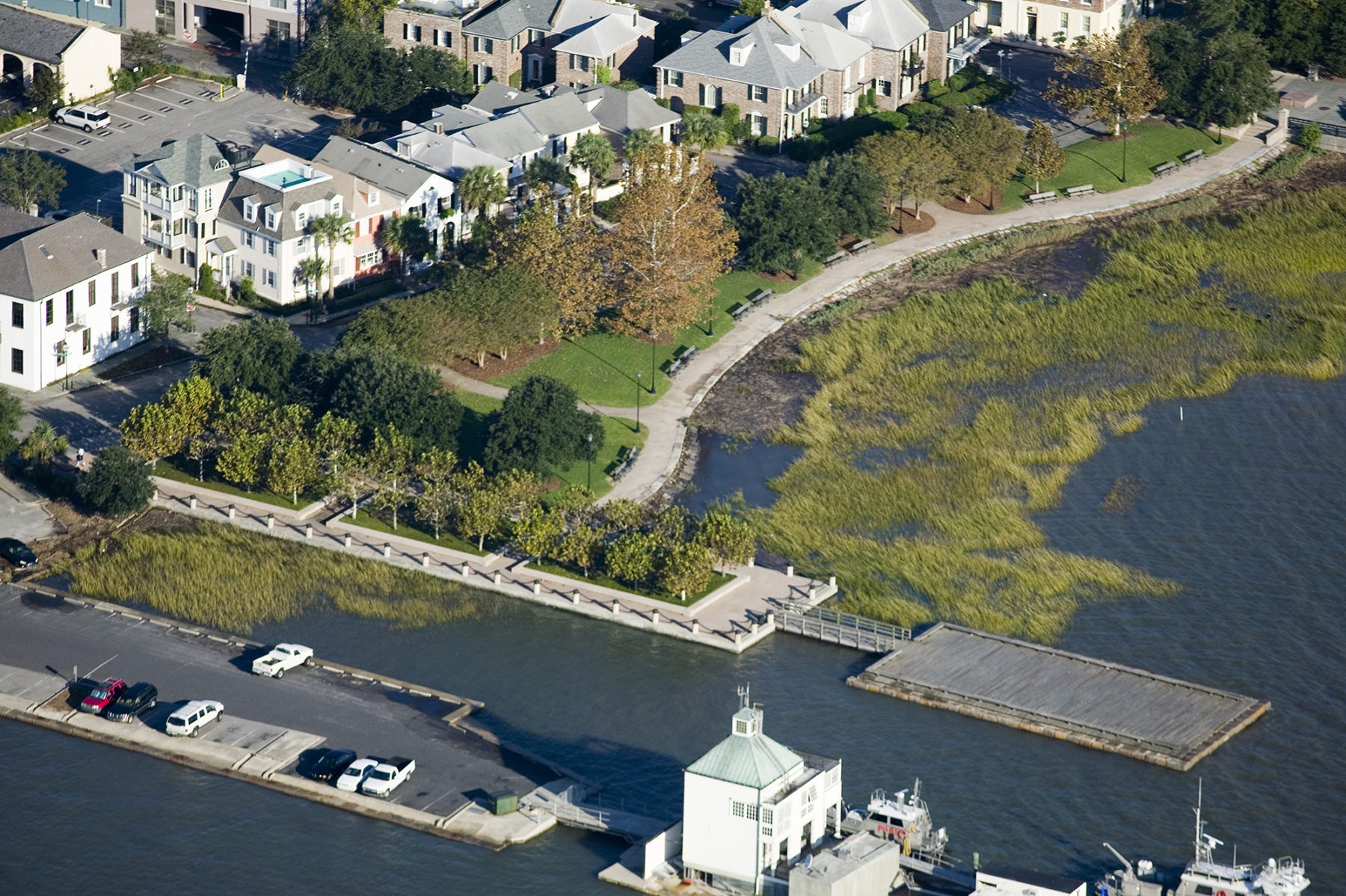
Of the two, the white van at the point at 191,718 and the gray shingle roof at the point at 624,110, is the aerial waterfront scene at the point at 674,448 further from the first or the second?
the gray shingle roof at the point at 624,110

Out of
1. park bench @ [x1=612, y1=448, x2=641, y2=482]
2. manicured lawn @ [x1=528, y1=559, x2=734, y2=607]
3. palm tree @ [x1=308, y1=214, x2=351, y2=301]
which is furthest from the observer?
palm tree @ [x1=308, y1=214, x2=351, y2=301]

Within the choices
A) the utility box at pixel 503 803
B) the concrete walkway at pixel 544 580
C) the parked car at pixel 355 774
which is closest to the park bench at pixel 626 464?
the concrete walkway at pixel 544 580

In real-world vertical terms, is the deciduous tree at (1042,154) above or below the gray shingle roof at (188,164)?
below

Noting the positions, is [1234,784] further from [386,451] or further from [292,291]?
[292,291]

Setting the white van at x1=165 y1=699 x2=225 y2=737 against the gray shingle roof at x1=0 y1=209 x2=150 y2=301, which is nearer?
the white van at x1=165 y1=699 x2=225 y2=737

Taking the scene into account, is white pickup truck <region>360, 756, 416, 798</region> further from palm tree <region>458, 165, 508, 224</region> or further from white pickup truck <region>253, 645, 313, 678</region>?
palm tree <region>458, 165, 508, 224</region>

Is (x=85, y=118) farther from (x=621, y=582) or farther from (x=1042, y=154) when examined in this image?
(x=621, y=582)

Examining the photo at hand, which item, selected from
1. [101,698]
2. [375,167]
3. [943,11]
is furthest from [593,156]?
[101,698]

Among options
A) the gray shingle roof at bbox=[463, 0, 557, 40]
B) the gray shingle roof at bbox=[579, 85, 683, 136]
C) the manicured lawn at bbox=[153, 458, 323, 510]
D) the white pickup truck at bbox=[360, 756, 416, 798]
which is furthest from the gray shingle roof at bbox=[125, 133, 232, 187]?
the white pickup truck at bbox=[360, 756, 416, 798]
